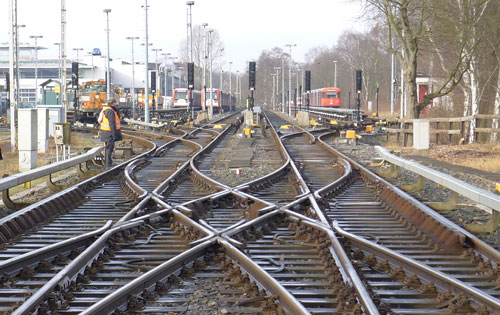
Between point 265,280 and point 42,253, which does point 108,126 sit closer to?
point 42,253

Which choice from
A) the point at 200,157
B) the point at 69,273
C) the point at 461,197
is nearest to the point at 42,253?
the point at 69,273

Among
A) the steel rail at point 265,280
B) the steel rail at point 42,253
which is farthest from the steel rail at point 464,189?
the steel rail at point 42,253

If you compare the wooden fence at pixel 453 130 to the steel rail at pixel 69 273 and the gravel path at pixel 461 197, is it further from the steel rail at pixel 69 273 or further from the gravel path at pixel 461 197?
the steel rail at pixel 69 273

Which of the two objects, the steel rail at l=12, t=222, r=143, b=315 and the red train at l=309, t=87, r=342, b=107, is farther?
the red train at l=309, t=87, r=342, b=107

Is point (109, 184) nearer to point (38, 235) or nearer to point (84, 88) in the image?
point (38, 235)

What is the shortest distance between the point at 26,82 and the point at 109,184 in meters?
109

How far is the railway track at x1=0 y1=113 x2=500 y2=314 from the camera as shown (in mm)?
5422

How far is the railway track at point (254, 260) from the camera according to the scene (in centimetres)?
542

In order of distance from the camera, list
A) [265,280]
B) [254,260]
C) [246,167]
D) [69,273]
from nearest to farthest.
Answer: [265,280] < [69,273] < [254,260] < [246,167]

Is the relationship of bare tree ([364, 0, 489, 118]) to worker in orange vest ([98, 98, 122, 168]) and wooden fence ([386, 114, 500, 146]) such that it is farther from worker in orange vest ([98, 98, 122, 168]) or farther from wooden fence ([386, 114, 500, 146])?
worker in orange vest ([98, 98, 122, 168])

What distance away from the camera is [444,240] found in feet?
25.6

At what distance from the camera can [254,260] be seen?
22.6ft

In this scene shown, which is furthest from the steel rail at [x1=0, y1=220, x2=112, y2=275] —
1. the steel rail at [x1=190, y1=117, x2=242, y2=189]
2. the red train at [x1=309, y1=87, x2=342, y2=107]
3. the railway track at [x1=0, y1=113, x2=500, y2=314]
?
the red train at [x1=309, y1=87, x2=342, y2=107]

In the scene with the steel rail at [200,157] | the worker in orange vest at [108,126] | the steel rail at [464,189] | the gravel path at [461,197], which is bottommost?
the gravel path at [461,197]
